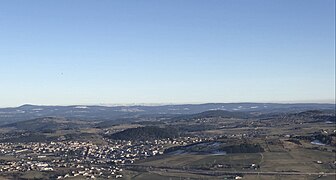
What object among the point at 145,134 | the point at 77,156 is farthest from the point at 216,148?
the point at 145,134

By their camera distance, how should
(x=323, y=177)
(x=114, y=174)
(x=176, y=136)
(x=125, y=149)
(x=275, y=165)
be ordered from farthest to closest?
(x=176, y=136) < (x=125, y=149) < (x=275, y=165) < (x=114, y=174) < (x=323, y=177)

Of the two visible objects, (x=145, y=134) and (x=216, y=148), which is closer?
(x=216, y=148)

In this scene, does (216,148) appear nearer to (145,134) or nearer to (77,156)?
(77,156)

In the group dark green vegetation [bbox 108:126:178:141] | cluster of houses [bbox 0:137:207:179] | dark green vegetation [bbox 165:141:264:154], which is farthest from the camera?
dark green vegetation [bbox 108:126:178:141]

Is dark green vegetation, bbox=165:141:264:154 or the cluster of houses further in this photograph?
dark green vegetation, bbox=165:141:264:154

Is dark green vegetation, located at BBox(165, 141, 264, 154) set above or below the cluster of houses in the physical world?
above

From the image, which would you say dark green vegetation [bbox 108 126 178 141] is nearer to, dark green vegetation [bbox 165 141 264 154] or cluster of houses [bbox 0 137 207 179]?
cluster of houses [bbox 0 137 207 179]

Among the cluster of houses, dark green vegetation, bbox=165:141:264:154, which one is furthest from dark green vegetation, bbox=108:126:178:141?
dark green vegetation, bbox=165:141:264:154

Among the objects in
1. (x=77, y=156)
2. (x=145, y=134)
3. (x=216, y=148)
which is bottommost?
(x=77, y=156)

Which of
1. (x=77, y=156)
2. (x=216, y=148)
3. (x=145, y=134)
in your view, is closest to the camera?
(x=216, y=148)

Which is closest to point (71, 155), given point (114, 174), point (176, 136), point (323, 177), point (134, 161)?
point (134, 161)

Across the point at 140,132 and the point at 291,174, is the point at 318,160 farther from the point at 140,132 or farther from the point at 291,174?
the point at 140,132
